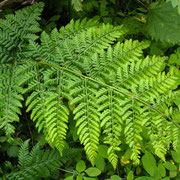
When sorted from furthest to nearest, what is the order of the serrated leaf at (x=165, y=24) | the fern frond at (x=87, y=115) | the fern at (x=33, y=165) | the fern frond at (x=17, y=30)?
the serrated leaf at (x=165, y=24) < the fern at (x=33, y=165) < the fern frond at (x=17, y=30) < the fern frond at (x=87, y=115)

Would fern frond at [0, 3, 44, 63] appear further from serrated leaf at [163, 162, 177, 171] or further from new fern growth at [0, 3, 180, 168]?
serrated leaf at [163, 162, 177, 171]

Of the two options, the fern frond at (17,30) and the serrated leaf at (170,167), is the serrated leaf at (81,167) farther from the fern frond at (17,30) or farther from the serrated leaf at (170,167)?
the fern frond at (17,30)

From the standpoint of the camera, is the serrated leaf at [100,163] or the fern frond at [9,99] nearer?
the fern frond at [9,99]

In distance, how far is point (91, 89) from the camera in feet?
4.99

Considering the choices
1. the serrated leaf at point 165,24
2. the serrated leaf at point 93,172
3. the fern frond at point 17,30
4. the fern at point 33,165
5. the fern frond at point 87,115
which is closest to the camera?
the fern frond at point 87,115

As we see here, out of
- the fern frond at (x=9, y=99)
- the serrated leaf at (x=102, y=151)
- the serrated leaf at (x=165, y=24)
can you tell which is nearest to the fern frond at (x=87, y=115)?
the fern frond at (x=9, y=99)

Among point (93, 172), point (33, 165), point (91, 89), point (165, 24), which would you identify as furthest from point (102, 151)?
point (165, 24)

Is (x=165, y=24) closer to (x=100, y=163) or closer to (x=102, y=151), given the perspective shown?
(x=102, y=151)

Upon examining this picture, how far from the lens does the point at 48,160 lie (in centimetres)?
195

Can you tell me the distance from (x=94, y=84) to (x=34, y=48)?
0.63 m

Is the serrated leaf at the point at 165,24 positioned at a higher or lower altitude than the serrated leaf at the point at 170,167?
higher

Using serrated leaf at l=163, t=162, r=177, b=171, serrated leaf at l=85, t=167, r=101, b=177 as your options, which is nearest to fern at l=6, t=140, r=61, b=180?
serrated leaf at l=85, t=167, r=101, b=177

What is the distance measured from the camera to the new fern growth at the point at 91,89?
A: 4.64 ft

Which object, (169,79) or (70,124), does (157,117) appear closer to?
(169,79)
